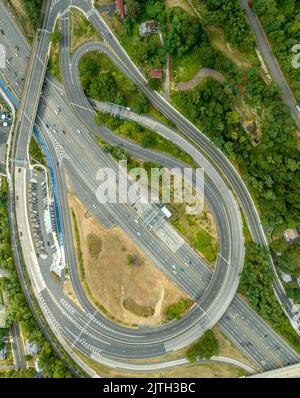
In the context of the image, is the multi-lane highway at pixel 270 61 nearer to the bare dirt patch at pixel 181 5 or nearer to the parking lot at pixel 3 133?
the bare dirt patch at pixel 181 5

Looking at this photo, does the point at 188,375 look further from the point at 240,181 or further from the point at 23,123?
the point at 23,123

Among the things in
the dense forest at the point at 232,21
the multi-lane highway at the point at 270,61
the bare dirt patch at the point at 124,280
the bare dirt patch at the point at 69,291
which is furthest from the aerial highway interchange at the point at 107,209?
the dense forest at the point at 232,21

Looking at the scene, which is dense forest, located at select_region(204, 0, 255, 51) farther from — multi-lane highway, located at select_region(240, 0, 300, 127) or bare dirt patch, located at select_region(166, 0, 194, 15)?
bare dirt patch, located at select_region(166, 0, 194, 15)

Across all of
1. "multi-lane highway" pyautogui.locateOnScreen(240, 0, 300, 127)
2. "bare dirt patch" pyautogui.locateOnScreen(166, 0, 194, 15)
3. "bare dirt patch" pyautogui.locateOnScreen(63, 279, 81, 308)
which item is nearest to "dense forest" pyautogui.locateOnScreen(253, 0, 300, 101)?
"multi-lane highway" pyautogui.locateOnScreen(240, 0, 300, 127)

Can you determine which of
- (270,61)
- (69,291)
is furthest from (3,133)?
(270,61)

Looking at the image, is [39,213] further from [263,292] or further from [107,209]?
[263,292]

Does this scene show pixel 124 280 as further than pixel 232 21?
Yes
